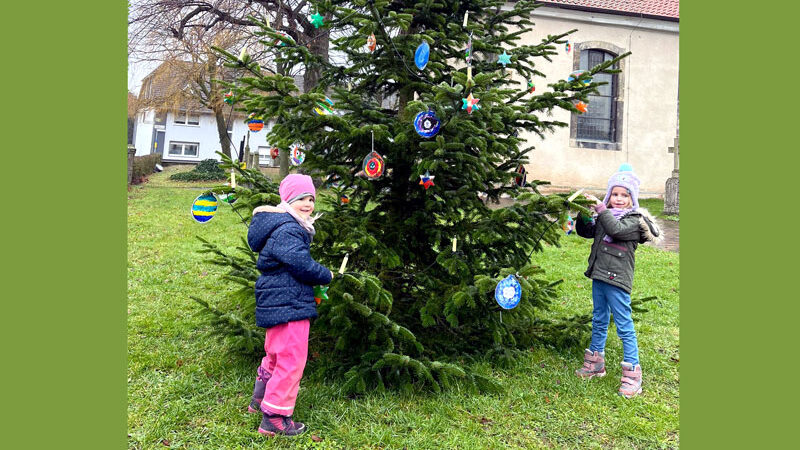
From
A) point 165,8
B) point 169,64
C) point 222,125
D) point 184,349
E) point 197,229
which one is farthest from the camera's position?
point 222,125

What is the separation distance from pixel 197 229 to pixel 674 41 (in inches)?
687

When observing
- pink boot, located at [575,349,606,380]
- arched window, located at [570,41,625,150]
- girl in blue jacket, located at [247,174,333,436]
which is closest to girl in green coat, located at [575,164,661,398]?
pink boot, located at [575,349,606,380]

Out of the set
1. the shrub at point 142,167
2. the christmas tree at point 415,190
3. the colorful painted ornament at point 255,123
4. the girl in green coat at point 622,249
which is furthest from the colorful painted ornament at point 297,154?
the shrub at point 142,167

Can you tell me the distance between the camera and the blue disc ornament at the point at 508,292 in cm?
379

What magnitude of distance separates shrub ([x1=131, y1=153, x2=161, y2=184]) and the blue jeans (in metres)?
19.8

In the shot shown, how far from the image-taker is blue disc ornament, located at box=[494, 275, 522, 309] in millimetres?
3795

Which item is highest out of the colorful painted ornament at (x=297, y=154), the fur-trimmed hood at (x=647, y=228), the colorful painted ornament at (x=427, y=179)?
the colorful painted ornament at (x=297, y=154)

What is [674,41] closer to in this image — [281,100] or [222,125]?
[222,125]

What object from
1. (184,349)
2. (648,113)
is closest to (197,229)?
(184,349)

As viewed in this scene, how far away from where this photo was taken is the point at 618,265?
4.45m

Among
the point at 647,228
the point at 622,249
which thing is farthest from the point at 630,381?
the point at 647,228

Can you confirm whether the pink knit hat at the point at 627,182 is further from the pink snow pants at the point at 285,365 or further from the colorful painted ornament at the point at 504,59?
the pink snow pants at the point at 285,365

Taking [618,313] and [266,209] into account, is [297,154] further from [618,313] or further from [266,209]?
[618,313]

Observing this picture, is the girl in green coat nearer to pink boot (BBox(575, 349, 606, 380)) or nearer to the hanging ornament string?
pink boot (BBox(575, 349, 606, 380))
